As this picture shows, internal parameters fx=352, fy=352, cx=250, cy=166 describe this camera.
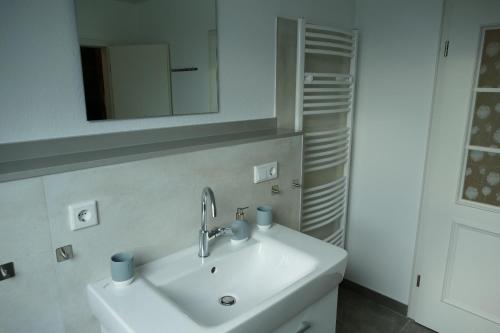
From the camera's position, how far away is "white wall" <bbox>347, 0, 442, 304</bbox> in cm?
220

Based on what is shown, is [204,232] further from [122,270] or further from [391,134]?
[391,134]

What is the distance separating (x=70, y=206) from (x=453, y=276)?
2224 mm

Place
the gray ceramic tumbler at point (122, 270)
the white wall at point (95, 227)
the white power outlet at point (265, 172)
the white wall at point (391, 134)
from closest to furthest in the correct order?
the white wall at point (95, 227), the gray ceramic tumbler at point (122, 270), the white power outlet at point (265, 172), the white wall at point (391, 134)

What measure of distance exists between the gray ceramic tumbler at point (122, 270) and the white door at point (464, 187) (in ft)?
6.16

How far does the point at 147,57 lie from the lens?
1388 mm

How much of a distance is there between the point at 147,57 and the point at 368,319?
2.25 metres

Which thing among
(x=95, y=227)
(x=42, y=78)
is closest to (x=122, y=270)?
(x=95, y=227)

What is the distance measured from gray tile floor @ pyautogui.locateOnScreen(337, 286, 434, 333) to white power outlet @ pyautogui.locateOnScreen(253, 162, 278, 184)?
1.33 meters

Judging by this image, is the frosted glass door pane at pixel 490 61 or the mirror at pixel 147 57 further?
the frosted glass door pane at pixel 490 61

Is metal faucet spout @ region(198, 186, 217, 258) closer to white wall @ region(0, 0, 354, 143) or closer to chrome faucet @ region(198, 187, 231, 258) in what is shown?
chrome faucet @ region(198, 187, 231, 258)

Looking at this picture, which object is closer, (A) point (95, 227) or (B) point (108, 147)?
(A) point (95, 227)

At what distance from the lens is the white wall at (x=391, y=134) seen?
7.22ft

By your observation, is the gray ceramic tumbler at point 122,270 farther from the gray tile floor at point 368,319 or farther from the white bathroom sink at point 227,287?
the gray tile floor at point 368,319

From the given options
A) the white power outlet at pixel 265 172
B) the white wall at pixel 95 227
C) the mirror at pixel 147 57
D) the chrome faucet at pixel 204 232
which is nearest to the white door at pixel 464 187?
the white power outlet at pixel 265 172
